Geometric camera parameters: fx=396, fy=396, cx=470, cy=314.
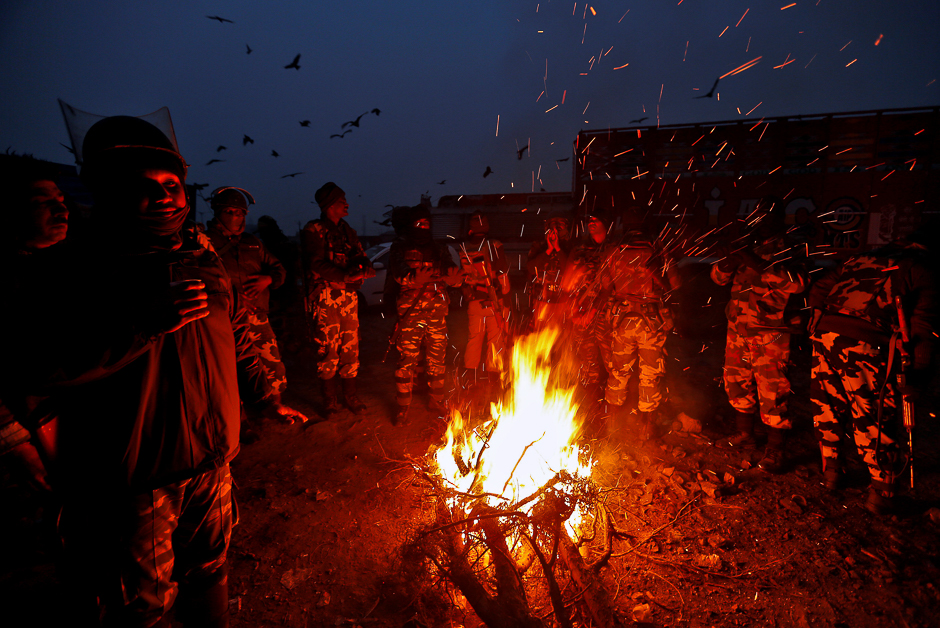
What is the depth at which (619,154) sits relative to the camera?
14.3m

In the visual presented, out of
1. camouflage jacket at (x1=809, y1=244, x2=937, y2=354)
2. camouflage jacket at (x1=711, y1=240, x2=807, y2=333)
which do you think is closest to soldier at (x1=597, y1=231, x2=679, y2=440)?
camouflage jacket at (x1=711, y1=240, x2=807, y2=333)

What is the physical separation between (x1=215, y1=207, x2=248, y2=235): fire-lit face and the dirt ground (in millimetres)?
2484

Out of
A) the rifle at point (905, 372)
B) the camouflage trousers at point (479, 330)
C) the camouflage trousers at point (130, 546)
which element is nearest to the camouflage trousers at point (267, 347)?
the camouflage trousers at point (479, 330)

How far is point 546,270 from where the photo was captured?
224 inches

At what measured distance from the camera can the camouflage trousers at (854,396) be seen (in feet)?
10.5

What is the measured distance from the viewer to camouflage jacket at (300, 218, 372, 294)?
4.88m

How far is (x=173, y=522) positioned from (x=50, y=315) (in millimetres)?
1025

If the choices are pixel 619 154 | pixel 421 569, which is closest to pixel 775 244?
pixel 421 569

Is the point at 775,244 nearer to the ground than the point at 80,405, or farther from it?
farther from it

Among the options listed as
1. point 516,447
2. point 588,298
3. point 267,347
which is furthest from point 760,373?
point 267,347

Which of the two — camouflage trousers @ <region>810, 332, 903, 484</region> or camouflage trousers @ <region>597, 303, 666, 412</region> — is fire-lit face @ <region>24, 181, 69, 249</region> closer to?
camouflage trousers @ <region>597, 303, 666, 412</region>

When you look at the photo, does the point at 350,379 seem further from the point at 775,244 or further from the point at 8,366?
the point at 775,244

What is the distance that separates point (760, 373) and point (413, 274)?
3.93 metres

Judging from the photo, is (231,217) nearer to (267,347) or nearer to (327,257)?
(327,257)
